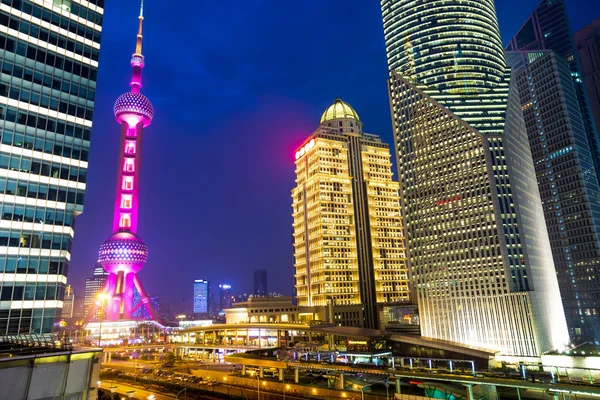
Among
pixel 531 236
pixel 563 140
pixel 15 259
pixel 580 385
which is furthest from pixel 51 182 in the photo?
pixel 563 140

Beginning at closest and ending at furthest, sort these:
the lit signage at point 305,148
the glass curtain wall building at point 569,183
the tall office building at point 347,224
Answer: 1. the tall office building at point 347,224
2. the glass curtain wall building at point 569,183
3. the lit signage at point 305,148

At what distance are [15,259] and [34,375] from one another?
45.8 metres

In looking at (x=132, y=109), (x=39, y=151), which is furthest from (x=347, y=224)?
(x=39, y=151)

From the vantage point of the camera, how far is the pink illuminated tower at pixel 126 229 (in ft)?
566

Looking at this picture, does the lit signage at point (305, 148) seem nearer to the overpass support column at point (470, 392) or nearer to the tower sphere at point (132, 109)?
the tower sphere at point (132, 109)

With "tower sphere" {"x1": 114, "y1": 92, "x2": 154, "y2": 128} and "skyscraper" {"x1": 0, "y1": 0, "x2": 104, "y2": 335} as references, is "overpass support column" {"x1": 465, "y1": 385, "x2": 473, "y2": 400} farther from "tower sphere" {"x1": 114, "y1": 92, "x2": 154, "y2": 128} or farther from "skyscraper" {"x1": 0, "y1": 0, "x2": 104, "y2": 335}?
"tower sphere" {"x1": 114, "y1": 92, "x2": 154, "y2": 128}

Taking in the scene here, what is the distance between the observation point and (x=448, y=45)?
147875mm

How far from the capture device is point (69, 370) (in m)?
26.0

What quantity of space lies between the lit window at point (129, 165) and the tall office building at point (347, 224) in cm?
7351

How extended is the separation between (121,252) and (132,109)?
208 feet

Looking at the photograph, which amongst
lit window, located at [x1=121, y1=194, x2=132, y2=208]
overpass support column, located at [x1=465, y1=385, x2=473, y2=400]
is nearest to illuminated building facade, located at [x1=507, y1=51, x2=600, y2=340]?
overpass support column, located at [x1=465, y1=385, x2=473, y2=400]

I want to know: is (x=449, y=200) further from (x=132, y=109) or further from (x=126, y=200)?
(x=132, y=109)

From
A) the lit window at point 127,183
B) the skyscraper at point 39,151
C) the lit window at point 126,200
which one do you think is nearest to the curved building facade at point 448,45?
the skyscraper at point 39,151

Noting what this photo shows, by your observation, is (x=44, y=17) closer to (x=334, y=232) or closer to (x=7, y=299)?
(x=7, y=299)
